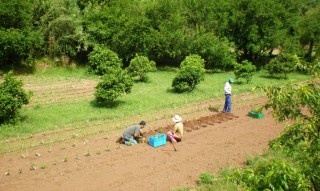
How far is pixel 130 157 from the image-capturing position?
1205 centimetres

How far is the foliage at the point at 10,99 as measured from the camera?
1420 centimetres

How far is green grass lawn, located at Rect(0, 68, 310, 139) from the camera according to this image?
15367 mm

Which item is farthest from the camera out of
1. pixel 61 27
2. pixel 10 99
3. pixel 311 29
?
pixel 311 29

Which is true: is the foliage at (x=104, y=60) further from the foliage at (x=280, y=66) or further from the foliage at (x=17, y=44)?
the foliage at (x=280, y=66)

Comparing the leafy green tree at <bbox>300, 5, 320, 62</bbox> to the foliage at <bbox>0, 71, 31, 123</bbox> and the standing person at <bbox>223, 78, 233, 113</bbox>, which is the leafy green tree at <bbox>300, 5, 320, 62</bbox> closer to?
the standing person at <bbox>223, 78, 233, 113</bbox>

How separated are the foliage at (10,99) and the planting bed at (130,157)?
172 cm

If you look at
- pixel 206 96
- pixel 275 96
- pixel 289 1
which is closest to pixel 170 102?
pixel 206 96

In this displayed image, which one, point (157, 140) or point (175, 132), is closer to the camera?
point (157, 140)

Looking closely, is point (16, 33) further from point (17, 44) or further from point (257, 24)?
point (257, 24)

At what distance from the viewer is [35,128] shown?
14766 millimetres

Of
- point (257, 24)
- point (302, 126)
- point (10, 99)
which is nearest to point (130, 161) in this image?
point (10, 99)

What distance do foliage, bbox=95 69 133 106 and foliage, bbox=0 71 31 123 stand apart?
4.02 metres

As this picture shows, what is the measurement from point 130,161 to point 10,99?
6557mm

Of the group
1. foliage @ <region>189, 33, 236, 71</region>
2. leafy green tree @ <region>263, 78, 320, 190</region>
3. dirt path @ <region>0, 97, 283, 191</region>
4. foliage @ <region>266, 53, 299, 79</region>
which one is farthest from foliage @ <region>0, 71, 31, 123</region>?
foliage @ <region>266, 53, 299, 79</region>
